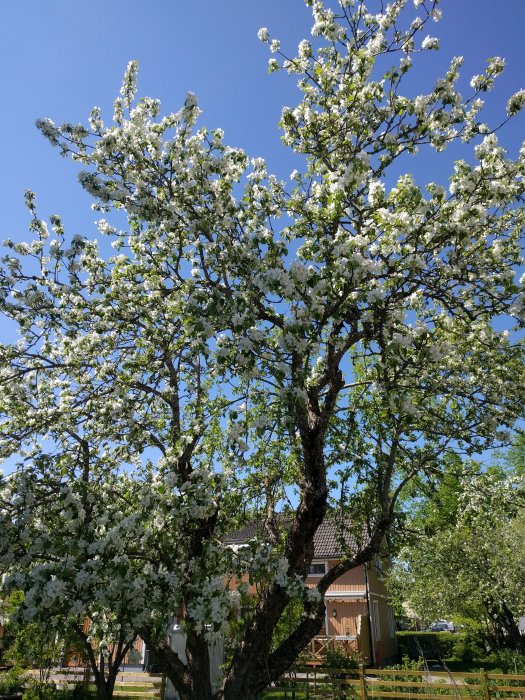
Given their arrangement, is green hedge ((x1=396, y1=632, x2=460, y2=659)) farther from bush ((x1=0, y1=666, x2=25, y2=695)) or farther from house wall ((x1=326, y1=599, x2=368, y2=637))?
bush ((x1=0, y1=666, x2=25, y2=695))

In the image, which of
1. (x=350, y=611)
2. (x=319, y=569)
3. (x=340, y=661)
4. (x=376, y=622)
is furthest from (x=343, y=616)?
(x=340, y=661)

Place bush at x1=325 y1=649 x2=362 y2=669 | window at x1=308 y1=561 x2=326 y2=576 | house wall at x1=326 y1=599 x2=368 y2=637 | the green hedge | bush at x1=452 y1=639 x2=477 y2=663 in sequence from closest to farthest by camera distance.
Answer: bush at x1=325 y1=649 x2=362 y2=669
house wall at x1=326 y1=599 x2=368 y2=637
window at x1=308 y1=561 x2=326 y2=576
bush at x1=452 y1=639 x2=477 y2=663
the green hedge

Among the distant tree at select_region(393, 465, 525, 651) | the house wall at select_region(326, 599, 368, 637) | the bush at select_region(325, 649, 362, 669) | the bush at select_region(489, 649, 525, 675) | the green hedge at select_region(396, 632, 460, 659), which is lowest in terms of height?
the green hedge at select_region(396, 632, 460, 659)

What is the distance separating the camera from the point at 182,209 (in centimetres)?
722

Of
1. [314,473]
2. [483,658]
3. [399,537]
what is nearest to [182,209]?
[314,473]

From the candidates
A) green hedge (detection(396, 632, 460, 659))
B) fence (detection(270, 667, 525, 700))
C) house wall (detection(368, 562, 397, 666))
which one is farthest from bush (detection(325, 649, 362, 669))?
green hedge (detection(396, 632, 460, 659))

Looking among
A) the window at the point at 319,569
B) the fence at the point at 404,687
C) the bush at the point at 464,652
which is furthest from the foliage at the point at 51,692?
the bush at the point at 464,652

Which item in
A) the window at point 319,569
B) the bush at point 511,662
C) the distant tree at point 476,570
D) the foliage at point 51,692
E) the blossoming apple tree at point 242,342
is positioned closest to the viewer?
the blossoming apple tree at point 242,342

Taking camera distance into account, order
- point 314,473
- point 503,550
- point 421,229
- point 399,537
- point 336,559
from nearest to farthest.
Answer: point 421,229, point 314,473, point 399,537, point 503,550, point 336,559

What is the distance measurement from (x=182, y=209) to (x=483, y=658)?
28706 millimetres

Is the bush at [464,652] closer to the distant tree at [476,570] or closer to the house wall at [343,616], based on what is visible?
the distant tree at [476,570]

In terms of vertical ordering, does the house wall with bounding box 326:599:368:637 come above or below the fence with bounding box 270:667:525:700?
above

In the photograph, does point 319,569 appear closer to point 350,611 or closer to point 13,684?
point 350,611

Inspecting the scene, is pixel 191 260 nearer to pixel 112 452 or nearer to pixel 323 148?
pixel 323 148
